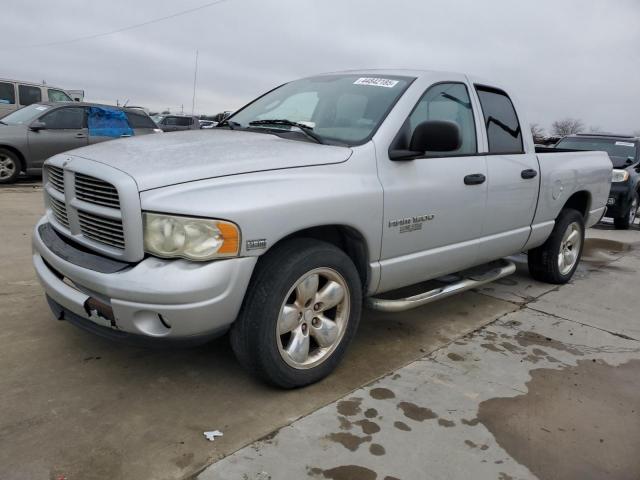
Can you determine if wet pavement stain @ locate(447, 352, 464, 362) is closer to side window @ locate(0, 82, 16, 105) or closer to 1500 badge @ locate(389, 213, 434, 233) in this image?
1500 badge @ locate(389, 213, 434, 233)

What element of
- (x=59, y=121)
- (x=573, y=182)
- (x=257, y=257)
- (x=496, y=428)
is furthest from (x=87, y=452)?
(x=59, y=121)

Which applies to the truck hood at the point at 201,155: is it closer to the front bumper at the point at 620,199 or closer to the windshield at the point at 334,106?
the windshield at the point at 334,106

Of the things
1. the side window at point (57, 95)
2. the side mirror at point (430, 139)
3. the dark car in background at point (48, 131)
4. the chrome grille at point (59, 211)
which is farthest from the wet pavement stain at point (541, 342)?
the side window at point (57, 95)

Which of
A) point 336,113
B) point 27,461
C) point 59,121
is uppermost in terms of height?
point 336,113

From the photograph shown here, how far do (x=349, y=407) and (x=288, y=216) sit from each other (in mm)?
1031

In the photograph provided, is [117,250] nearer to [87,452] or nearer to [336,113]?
[87,452]

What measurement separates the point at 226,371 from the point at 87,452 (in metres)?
0.92

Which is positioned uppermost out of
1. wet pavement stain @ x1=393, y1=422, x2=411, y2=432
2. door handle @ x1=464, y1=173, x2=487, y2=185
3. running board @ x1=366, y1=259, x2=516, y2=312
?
door handle @ x1=464, y1=173, x2=487, y2=185

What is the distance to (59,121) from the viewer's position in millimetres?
10203

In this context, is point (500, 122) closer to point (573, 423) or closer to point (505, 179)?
point (505, 179)

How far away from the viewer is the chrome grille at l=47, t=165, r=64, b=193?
2.98 meters

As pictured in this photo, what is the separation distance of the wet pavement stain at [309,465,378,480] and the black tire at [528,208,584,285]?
3.57 meters

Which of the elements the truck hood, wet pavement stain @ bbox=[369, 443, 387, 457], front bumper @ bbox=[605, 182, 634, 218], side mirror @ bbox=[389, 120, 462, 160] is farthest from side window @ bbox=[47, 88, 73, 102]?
wet pavement stain @ bbox=[369, 443, 387, 457]

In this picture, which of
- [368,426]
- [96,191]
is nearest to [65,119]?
[96,191]
